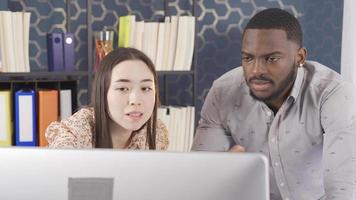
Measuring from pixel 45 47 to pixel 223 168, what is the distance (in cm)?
225

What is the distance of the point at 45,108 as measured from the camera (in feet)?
8.29

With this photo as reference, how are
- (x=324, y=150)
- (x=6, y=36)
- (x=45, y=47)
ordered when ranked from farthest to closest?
(x=45, y=47) < (x=6, y=36) < (x=324, y=150)

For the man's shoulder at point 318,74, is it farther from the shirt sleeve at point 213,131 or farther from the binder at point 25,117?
the binder at point 25,117

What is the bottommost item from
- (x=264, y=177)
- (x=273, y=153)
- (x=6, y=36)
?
(x=273, y=153)

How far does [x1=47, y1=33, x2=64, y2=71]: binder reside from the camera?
2.53m

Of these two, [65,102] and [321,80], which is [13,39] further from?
[321,80]

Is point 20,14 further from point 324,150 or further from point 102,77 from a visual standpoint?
point 324,150

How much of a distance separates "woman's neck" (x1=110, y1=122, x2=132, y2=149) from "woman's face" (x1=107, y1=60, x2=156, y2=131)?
0.03 metres

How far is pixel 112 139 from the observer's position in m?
1.63

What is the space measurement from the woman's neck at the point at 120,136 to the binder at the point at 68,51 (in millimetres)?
1029

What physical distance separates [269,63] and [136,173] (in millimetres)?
935

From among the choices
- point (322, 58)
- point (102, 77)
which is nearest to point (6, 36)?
point (102, 77)

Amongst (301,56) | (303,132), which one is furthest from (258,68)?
(303,132)

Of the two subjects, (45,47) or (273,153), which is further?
(45,47)
